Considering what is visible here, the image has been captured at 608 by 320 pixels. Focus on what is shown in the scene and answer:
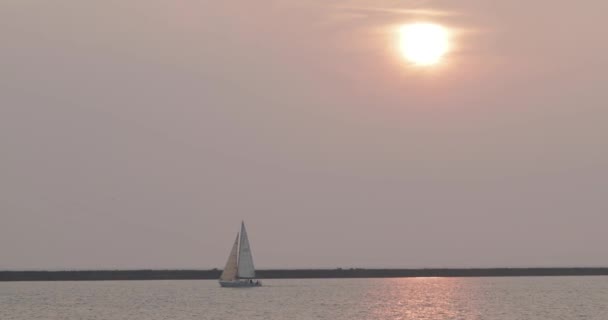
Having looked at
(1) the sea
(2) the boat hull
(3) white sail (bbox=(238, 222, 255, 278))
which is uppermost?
(3) white sail (bbox=(238, 222, 255, 278))

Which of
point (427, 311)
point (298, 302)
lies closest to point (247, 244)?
point (298, 302)

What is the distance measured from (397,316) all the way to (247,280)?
6408 centimetres

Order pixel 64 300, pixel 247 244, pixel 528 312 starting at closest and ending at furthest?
pixel 528 312
pixel 64 300
pixel 247 244

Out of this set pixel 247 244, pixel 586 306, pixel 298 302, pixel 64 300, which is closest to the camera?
pixel 586 306

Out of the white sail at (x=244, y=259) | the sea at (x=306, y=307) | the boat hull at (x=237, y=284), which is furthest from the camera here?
the boat hull at (x=237, y=284)

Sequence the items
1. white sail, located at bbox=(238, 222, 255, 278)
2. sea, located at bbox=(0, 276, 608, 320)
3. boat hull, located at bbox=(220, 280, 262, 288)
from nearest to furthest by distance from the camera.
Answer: sea, located at bbox=(0, 276, 608, 320) < white sail, located at bbox=(238, 222, 255, 278) < boat hull, located at bbox=(220, 280, 262, 288)

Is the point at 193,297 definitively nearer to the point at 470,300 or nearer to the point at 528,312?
the point at 470,300

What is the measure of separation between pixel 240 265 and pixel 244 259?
1.27 m

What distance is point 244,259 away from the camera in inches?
6280

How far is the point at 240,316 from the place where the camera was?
10575cm

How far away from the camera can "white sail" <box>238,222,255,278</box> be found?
516ft

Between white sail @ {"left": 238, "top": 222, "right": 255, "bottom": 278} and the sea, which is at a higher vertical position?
white sail @ {"left": 238, "top": 222, "right": 255, "bottom": 278}

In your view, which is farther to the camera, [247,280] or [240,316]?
[247,280]

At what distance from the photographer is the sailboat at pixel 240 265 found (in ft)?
518
